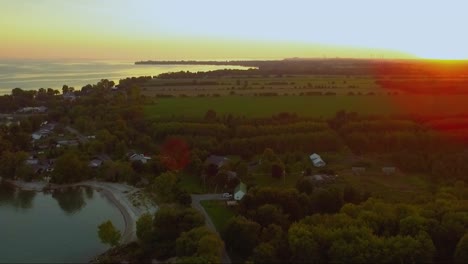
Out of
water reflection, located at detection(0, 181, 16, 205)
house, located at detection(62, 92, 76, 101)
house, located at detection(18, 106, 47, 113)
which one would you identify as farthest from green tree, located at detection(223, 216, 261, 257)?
house, located at detection(62, 92, 76, 101)

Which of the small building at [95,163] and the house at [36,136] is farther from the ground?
the house at [36,136]

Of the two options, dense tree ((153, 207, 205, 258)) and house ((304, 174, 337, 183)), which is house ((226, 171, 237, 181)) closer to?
house ((304, 174, 337, 183))

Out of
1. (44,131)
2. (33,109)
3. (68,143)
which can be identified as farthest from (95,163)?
(33,109)

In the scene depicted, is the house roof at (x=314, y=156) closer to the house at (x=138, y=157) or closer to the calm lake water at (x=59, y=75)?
A: the house at (x=138, y=157)

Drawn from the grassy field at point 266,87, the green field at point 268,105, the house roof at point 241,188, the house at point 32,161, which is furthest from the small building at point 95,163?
the grassy field at point 266,87

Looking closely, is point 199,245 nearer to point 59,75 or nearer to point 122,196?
point 122,196

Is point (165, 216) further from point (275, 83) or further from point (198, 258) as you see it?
point (275, 83)
